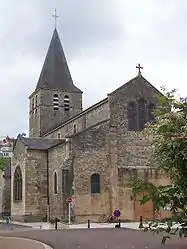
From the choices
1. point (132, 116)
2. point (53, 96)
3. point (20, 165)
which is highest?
point (53, 96)

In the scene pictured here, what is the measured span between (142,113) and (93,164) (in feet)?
22.2

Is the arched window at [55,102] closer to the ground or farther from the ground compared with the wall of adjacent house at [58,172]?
farther from the ground

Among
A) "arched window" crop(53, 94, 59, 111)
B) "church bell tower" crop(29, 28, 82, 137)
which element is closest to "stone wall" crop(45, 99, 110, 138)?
"church bell tower" crop(29, 28, 82, 137)

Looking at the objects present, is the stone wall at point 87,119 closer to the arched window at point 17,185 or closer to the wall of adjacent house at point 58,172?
the wall of adjacent house at point 58,172

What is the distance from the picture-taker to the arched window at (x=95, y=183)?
36.9 meters

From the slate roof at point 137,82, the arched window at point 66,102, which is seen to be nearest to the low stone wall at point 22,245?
the slate roof at point 137,82

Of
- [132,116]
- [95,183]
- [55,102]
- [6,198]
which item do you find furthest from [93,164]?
[55,102]

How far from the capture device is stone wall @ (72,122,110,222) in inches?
1416

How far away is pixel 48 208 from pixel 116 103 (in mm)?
11302

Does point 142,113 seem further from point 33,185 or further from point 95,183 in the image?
point 33,185

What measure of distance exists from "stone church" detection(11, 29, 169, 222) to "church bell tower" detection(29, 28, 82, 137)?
550 inches

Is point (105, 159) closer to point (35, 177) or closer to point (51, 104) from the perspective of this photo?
point (35, 177)

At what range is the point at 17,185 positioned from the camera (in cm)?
4428

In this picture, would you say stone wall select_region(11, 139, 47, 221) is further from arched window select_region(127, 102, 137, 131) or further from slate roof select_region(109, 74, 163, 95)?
slate roof select_region(109, 74, 163, 95)
